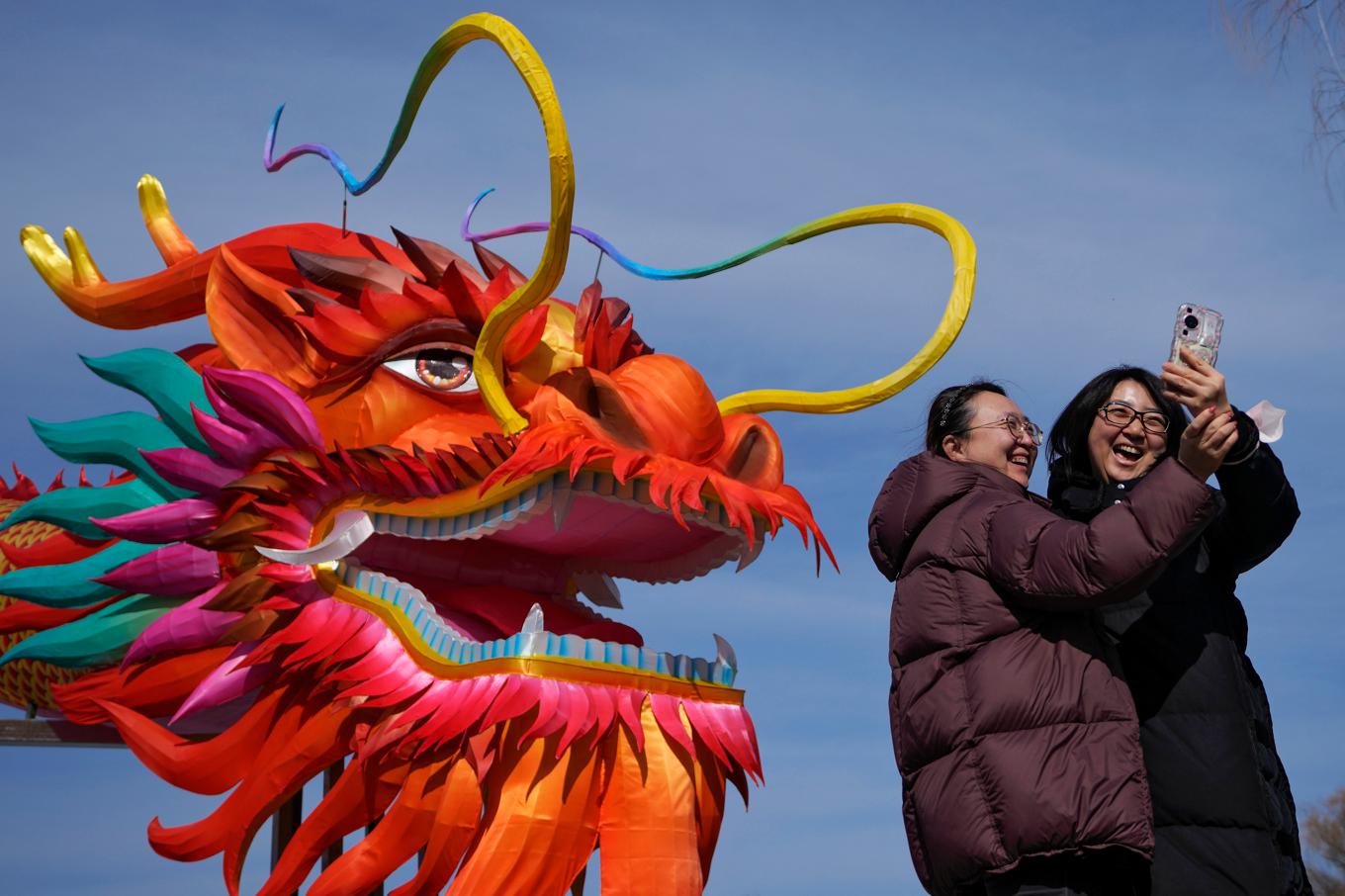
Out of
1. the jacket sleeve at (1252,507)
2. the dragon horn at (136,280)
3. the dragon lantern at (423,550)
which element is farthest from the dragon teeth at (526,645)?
the jacket sleeve at (1252,507)

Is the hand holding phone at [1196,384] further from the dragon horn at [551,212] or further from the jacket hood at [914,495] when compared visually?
the dragon horn at [551,212]

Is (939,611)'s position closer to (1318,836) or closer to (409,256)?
(409,256)

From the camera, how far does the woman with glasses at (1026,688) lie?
292 centimetres

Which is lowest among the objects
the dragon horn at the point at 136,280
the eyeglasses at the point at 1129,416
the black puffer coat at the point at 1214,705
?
the black puffer coat at the point at 1214,705

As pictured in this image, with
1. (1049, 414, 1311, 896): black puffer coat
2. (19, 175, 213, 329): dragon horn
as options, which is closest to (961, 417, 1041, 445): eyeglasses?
(1049, 414, 1311, 896): black puffer coat

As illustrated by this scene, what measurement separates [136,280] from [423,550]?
1863 mm

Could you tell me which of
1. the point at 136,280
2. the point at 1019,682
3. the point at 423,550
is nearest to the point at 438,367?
the point at 423,550

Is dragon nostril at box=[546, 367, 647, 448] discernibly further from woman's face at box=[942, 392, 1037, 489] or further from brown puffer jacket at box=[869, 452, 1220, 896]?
brown puffer jacket at box=[869, 452, 1220, 896]

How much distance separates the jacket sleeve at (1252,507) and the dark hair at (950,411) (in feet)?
Answer: 1.77

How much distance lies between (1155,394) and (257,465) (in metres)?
3.16

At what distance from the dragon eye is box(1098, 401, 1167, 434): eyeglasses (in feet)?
8.34

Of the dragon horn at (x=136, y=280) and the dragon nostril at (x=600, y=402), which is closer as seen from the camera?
the dragon nostril at (x=600, y=402)

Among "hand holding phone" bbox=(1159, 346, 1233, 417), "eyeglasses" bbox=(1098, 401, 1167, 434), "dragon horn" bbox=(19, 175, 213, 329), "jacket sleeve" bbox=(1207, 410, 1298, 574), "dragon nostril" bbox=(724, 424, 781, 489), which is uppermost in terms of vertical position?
"dragon horn" bbox=(19, 175, 213, 329)

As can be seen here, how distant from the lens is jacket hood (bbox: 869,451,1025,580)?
3332mm
